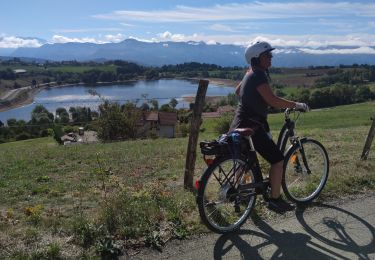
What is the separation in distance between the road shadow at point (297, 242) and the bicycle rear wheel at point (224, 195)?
19 centimetres

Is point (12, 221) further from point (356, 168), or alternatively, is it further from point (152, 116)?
point (152, 116)

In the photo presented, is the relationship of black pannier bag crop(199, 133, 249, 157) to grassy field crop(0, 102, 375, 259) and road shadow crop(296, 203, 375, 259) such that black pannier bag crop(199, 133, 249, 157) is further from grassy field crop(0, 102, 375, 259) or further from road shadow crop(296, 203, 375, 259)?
road shadow crop(296, 203, 375, 259)

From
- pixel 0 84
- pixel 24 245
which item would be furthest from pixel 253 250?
pixel 0 84

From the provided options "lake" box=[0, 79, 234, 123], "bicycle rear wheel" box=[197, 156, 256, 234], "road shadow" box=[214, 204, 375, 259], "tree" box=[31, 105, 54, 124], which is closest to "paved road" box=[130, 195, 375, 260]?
"road shadow" box=[214, 204, 375, 259]

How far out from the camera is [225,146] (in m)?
5.12

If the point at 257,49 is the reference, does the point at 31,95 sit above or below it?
below

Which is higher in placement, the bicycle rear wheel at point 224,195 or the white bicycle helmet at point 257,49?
the white bicycle helmet at point 257,49

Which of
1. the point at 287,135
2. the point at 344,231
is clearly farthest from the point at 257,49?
the point at 344,231

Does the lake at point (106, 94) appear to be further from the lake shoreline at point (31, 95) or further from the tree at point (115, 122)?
the tree at point (115, 122)

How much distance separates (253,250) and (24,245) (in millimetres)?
2489

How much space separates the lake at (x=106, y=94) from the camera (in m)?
117

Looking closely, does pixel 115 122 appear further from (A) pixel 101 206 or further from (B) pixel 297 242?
(B) pixel 297 242

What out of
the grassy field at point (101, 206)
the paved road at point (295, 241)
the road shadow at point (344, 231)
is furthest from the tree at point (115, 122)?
the paved road at point (295, 241)

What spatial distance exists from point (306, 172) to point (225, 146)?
199 cm
